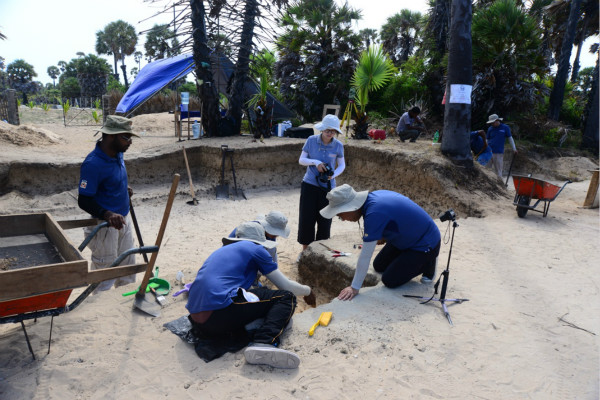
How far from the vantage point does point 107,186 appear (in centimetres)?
388

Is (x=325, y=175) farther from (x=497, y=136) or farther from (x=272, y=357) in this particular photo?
(x=497, y=136)

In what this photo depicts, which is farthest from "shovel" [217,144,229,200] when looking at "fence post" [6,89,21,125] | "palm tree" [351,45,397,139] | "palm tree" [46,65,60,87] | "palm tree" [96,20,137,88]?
"palm tree" [46,65,60,87]

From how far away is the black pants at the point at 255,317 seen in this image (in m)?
3.06

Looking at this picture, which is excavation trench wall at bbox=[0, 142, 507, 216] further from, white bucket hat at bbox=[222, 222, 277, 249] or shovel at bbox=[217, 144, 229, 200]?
white bucket hat at bbox=[222, 222, 277, 249]

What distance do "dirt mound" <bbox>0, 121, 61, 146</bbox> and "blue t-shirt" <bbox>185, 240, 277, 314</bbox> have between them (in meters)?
10.6

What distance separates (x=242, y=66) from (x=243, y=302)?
10217mm

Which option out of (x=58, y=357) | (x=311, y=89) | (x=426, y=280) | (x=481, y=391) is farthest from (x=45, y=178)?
(x=311, y=89)

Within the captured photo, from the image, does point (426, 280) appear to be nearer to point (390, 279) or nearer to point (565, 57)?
point (390, 279)

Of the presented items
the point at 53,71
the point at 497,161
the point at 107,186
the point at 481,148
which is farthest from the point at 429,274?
the point at 53,71

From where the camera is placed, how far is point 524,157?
13.2m

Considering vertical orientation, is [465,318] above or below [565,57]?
below

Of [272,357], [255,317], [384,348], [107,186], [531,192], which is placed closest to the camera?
[272,357]

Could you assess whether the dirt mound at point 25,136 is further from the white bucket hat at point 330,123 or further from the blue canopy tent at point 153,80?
the white bucket hat at point 330,123

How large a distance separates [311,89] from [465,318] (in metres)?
13.8
